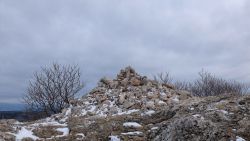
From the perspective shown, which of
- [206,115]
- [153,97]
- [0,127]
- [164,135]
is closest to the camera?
[164,135]

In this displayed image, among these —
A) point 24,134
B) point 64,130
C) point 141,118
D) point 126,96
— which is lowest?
point 24,134

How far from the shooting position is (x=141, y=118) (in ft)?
31.7

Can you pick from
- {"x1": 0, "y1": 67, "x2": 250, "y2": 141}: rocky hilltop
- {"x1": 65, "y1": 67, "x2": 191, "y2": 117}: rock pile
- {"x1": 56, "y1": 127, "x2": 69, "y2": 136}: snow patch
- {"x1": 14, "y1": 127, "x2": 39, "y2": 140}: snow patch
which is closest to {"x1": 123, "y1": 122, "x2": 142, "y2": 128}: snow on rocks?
{"x1": 0, "y1": 67, "x2": 250, "y2": 141}: rocky hilltop

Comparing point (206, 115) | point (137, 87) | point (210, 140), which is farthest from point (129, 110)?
point (210, 140)

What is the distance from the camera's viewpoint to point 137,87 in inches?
575

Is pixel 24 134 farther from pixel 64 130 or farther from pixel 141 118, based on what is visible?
pixel 141 118

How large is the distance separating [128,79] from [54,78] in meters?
16.9

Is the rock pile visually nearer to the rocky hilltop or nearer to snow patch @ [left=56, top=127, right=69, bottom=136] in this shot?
the rocky hilltop

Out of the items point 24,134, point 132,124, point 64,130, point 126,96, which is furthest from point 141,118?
point 126,96

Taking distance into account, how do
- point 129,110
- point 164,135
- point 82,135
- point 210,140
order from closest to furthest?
point 210,140 < point 164,135 < point 82,135 < point 129,110

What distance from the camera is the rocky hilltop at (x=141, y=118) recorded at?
6496mm

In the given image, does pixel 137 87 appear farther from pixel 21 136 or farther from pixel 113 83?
pixel 21 136

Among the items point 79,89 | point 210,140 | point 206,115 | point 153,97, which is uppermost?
point 79,89

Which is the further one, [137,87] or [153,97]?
[137,87]
